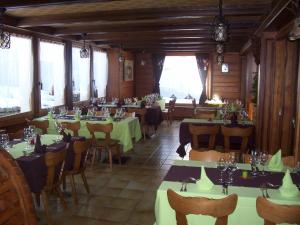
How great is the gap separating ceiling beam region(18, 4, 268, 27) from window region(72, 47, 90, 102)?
3.01 m

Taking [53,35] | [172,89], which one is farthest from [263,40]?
[172,89]

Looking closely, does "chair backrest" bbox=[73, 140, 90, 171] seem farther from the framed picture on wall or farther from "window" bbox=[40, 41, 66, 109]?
the framed picture on wall

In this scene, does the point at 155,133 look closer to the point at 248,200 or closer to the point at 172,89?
the point at 172,89

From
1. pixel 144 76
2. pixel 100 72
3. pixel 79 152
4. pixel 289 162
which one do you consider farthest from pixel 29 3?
pixel 144 76

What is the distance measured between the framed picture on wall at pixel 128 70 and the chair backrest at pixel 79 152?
28.4 ft

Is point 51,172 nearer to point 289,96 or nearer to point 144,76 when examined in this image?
point 289,96

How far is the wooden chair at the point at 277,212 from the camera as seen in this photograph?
2.22 meters

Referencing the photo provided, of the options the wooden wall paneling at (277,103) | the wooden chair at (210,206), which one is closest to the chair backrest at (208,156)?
the wooden chair at (210,206)

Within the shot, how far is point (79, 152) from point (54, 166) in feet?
2.20

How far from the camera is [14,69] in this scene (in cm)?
727

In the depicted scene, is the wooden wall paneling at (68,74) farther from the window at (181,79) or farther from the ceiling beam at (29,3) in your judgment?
the window at (181,79)

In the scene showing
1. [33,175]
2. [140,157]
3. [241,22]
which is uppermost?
[241,22]

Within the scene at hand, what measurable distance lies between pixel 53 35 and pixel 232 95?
813cm

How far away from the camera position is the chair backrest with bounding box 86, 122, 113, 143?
20.4ft
